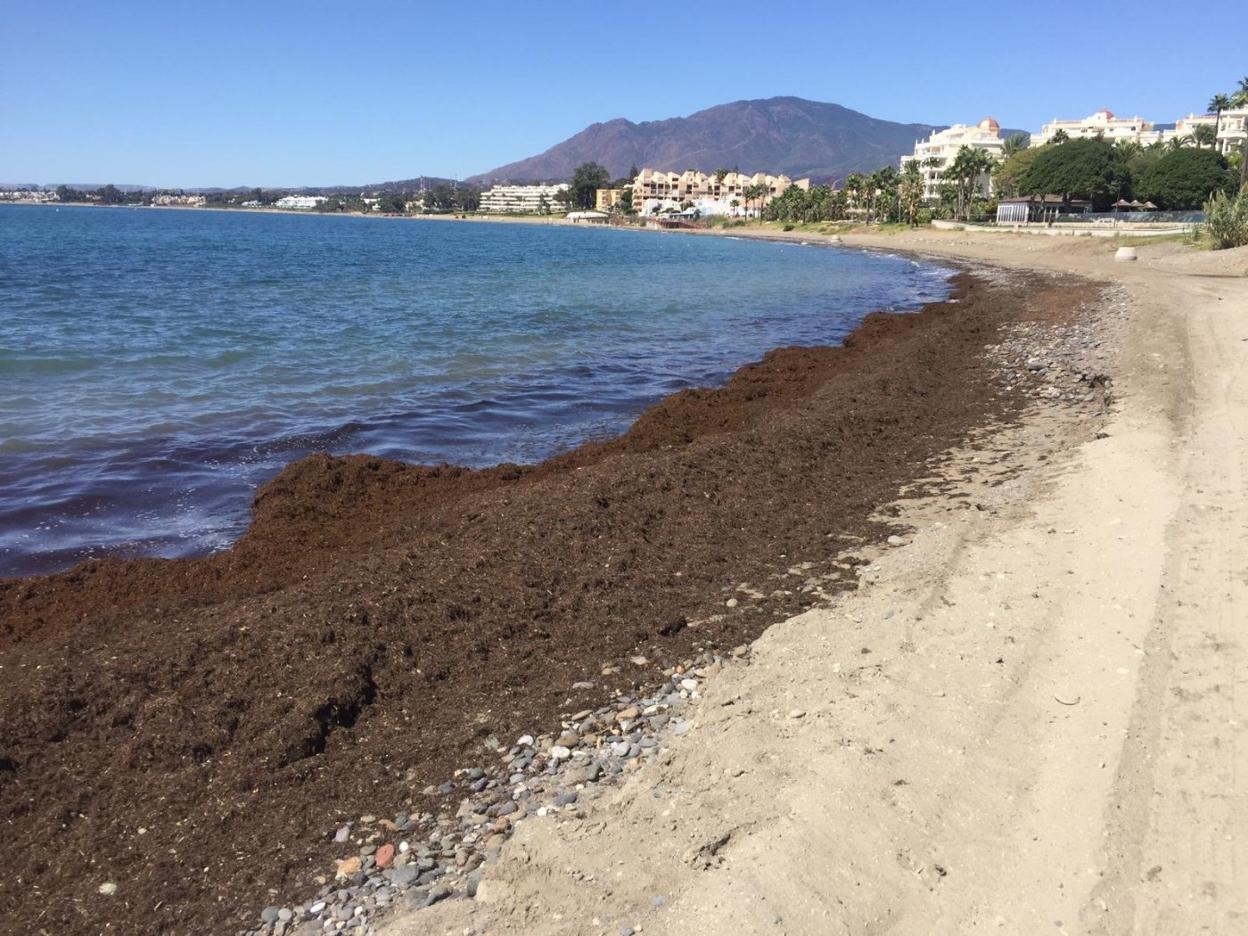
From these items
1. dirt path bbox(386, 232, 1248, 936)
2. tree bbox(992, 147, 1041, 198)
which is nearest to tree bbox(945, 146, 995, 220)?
tree bbox(992, 147, 1041, 198)

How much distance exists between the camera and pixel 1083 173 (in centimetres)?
9025

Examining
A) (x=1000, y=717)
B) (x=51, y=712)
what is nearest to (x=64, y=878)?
(x=51, y=712)

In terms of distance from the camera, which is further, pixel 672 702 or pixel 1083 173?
pixel 1083 173

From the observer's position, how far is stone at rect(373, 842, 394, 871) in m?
4.37

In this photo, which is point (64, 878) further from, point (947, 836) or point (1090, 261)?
point (1090, 261)

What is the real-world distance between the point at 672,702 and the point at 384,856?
2116 millimetres

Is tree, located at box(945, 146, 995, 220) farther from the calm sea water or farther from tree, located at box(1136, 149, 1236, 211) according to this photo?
the calm sea water

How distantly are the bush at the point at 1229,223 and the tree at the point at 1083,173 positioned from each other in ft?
179

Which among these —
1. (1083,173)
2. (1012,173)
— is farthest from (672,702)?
(1012,173)

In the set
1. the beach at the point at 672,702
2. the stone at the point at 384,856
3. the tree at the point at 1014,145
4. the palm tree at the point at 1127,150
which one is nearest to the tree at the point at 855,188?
the tree at the point at 1014,145

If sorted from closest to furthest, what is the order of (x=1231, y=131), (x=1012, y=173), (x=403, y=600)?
(x=403, y=600) → (x=1012, y=173) → (x=1231, y=131)

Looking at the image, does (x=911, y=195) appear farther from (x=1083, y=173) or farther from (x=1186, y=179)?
(x=1186, y=179)

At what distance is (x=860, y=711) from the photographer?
5.24 metres

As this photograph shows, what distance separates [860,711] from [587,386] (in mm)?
14690
